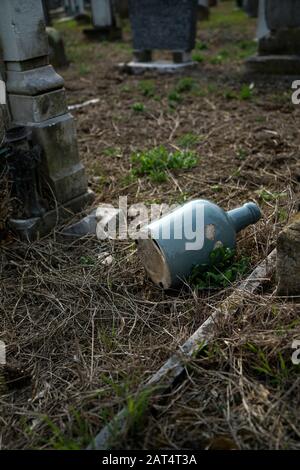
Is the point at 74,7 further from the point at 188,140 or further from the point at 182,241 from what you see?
the point at 182,241

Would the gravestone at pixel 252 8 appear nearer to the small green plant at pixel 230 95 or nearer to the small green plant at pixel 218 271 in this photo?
the small green plant at pixel 230 95

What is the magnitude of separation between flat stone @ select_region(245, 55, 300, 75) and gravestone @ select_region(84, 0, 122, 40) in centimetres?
555

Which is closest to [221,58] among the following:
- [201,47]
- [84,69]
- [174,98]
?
[201,47]

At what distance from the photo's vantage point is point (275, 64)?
699 cm

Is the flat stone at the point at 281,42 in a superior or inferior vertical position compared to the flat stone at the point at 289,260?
superior

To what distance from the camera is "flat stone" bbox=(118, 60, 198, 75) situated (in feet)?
26.7

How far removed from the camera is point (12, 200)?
3385 millimetres

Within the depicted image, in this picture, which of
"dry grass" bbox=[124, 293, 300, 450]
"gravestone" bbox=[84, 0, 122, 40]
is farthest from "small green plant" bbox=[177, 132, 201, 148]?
"gravestone" bbox=[84, 0, 122, 40]

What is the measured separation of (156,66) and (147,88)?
60.2 inches

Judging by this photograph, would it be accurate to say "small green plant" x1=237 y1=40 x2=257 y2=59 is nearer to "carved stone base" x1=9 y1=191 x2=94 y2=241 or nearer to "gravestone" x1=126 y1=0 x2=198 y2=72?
"gravestone" x1=126 y1=0 x2=198 y2=72

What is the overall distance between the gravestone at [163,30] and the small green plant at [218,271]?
19.7 feet

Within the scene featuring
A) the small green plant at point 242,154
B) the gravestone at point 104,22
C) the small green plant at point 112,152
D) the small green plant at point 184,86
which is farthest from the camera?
the gravestone at point 104,22

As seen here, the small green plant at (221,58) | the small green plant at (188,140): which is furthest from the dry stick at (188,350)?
the small green plant at (221,58)

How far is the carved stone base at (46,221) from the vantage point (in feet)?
11.1
